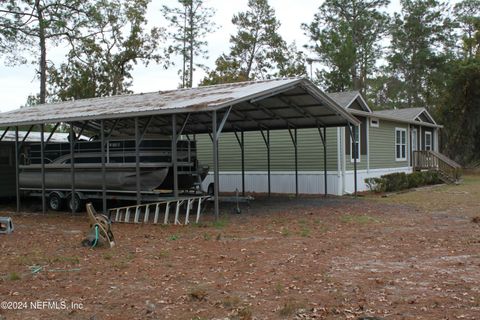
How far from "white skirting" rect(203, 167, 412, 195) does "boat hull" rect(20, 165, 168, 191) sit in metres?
7.59

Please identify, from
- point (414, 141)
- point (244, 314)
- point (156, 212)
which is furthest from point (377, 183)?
point (244, 314)

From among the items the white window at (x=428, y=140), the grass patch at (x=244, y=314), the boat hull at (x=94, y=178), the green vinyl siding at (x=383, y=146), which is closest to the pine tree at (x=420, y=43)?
the white window at (x=428, y=140)

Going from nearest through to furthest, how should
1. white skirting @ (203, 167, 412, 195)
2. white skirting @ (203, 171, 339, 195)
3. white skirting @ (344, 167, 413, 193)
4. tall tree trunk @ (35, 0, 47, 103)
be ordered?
white skirting @ (203, 167, 412, 195)
white skirting @ (203, 171, 339, 195)
white skirting @ (344, 167, 413, 193)
tall tree trunk @ (35, 0, 47, 103)

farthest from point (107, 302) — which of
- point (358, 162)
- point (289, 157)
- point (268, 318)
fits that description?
point (358, 162)

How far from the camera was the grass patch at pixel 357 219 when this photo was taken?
12062mm

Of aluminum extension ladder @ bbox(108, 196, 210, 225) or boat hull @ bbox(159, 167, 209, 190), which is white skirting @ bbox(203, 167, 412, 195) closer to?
boat hull @ bbox(159, 167, 209, 190)

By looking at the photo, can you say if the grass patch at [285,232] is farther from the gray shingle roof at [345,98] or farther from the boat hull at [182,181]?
the gray shingle roof at [345,98]

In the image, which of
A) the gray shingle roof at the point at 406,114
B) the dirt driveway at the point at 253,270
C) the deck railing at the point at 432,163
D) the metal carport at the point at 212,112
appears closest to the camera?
the dirt driveway at the point at 253,270

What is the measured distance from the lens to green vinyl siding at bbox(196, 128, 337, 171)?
19875 millimetres

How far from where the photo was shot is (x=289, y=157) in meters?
20.4

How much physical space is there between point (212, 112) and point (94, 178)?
4.30m

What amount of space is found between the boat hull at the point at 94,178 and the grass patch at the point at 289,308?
8.32 metres

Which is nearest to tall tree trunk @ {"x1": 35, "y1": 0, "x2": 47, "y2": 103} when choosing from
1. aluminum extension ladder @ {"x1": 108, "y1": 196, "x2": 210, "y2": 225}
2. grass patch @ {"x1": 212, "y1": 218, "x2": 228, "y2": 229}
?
aluminum extension ladder @ {"x1": 108, "y1": 196, "x2": 210, "y2": 225}

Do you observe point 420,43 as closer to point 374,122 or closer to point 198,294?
point 374,122
